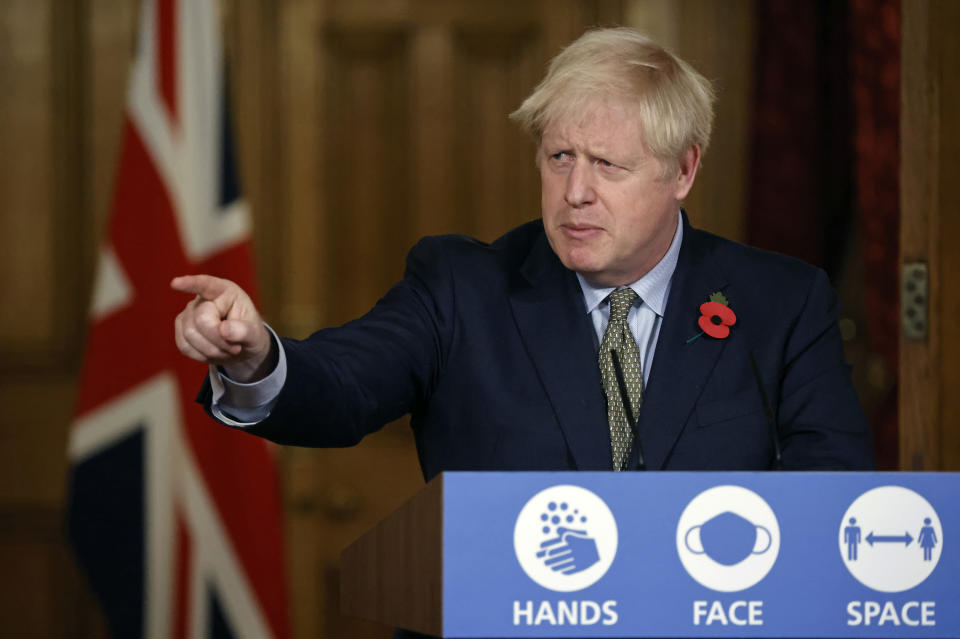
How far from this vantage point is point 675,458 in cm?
162

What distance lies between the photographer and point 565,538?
1040 mm

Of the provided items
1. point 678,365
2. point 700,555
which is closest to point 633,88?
point 678,365

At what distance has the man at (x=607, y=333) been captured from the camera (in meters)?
1.62

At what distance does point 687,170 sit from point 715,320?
0.96 feet

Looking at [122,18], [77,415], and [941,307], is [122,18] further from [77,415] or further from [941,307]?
[941,307]

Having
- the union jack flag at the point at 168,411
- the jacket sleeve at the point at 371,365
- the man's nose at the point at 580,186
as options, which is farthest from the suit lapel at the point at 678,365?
the union jack flag at the point at 168,411

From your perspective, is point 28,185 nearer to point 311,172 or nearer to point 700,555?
point 311,172

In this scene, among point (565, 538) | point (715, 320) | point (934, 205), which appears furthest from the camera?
point (934, 205)

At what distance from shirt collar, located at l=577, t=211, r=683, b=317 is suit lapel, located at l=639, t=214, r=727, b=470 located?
2 cm

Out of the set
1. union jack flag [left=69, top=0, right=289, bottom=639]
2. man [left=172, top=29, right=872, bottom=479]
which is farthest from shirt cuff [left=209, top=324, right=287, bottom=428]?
union jack flag [left=69, top=0, right=289, bottom=639]

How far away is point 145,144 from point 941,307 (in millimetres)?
2039

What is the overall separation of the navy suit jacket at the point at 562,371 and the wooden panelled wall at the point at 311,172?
5.63 feet

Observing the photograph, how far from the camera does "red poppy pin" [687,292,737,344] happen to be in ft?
5.55

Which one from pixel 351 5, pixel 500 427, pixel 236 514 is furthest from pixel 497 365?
pixel 351 5
